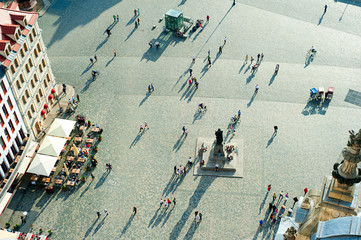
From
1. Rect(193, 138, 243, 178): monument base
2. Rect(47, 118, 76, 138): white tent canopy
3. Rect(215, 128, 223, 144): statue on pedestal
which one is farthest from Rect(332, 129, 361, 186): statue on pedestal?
Rect(47, 118, 76, 138): white tent canopy

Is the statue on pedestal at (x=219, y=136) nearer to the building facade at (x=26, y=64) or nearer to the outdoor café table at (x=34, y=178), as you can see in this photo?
the outdoor café table at (x=34, y=178)

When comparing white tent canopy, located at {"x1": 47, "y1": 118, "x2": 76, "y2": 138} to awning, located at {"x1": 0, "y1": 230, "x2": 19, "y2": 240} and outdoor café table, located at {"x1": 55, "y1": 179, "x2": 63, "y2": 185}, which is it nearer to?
outdoor café table, located at {"x1": 55, "y1": 179, "x2": 63, "y2": 185}

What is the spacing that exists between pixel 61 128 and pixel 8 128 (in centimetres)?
836

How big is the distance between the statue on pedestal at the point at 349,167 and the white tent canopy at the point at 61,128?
150ft

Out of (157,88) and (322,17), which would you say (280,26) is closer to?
(322,17)

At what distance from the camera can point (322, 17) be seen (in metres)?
80.7

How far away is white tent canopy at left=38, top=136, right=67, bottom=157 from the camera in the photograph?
56.8 meters

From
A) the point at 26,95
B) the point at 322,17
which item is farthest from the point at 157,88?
the point at 322,17

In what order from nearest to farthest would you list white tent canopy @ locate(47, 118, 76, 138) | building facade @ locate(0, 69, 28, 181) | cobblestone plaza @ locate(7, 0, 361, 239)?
building facade @ locate(0, 69, 28, 181)
cobblestone plaza @ locate(7, 0, 361, 239)
white tent canopy @ locate(47, 118, 76, 138)

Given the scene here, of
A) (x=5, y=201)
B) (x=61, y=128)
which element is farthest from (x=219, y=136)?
(x=5, y=201)

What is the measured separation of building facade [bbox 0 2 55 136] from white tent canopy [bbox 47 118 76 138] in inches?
103

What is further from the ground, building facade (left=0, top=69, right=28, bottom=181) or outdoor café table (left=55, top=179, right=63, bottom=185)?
building facade (left=0, top=69, right=28, bottom=181)

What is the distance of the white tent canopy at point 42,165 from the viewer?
180ft

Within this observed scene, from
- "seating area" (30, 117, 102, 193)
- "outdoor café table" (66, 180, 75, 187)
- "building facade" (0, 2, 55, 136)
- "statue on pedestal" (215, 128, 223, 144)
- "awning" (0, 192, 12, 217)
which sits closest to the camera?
"awning" (0, 192, 12, 217)
